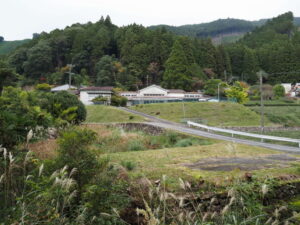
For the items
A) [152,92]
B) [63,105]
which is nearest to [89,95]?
[152,92]

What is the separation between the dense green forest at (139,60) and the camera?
64125mm

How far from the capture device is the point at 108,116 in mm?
35594

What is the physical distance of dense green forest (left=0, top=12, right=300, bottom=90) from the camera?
64.1m

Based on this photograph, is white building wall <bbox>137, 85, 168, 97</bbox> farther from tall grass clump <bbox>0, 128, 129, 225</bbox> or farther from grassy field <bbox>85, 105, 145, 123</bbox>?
tall grass clump <bbox>0, 128, 129, 225</bbox>

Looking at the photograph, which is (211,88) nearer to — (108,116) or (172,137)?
(108,116)

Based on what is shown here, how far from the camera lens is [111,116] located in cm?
3550

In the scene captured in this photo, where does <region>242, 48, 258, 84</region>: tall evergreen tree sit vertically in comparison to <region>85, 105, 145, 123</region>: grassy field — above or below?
above

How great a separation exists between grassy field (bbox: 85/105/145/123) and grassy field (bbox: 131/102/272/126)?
6.02m

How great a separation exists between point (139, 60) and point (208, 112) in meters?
32.0

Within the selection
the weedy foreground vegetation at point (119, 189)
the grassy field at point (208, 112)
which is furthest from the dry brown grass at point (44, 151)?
the grassy field at point (208, 112)

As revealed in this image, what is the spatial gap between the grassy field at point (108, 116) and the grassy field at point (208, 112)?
6024 mm

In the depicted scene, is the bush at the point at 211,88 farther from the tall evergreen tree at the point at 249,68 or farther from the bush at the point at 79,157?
the bush at the point at 79,157

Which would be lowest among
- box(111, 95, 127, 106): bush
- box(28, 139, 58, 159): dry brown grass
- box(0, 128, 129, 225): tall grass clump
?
box(111, 95, 127, 106): bush

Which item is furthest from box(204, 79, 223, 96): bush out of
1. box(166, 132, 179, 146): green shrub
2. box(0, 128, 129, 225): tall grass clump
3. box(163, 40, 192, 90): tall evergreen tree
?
box(0, 128, 129, 225): tall grass clump
